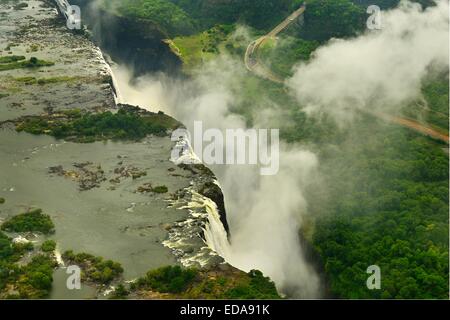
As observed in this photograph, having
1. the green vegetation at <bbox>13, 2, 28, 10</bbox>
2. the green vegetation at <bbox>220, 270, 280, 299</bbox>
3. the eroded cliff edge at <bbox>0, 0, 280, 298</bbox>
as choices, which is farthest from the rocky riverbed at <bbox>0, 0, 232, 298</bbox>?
the green vegetation at <bbox>13, 2, 28, 10</bbox>

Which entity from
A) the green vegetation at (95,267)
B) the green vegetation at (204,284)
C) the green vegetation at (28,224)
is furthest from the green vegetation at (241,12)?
the green vegetation at (204,284)

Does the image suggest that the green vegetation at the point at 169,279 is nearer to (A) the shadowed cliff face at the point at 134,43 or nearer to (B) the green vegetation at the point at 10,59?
(B) the green vegetation at the point at 10,59

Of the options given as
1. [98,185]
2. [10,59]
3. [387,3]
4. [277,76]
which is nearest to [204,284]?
[98,185]

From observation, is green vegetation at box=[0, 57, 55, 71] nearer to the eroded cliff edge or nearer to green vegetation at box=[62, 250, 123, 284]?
the eroded cliff edge

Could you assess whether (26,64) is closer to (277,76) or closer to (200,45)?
(200,45)
